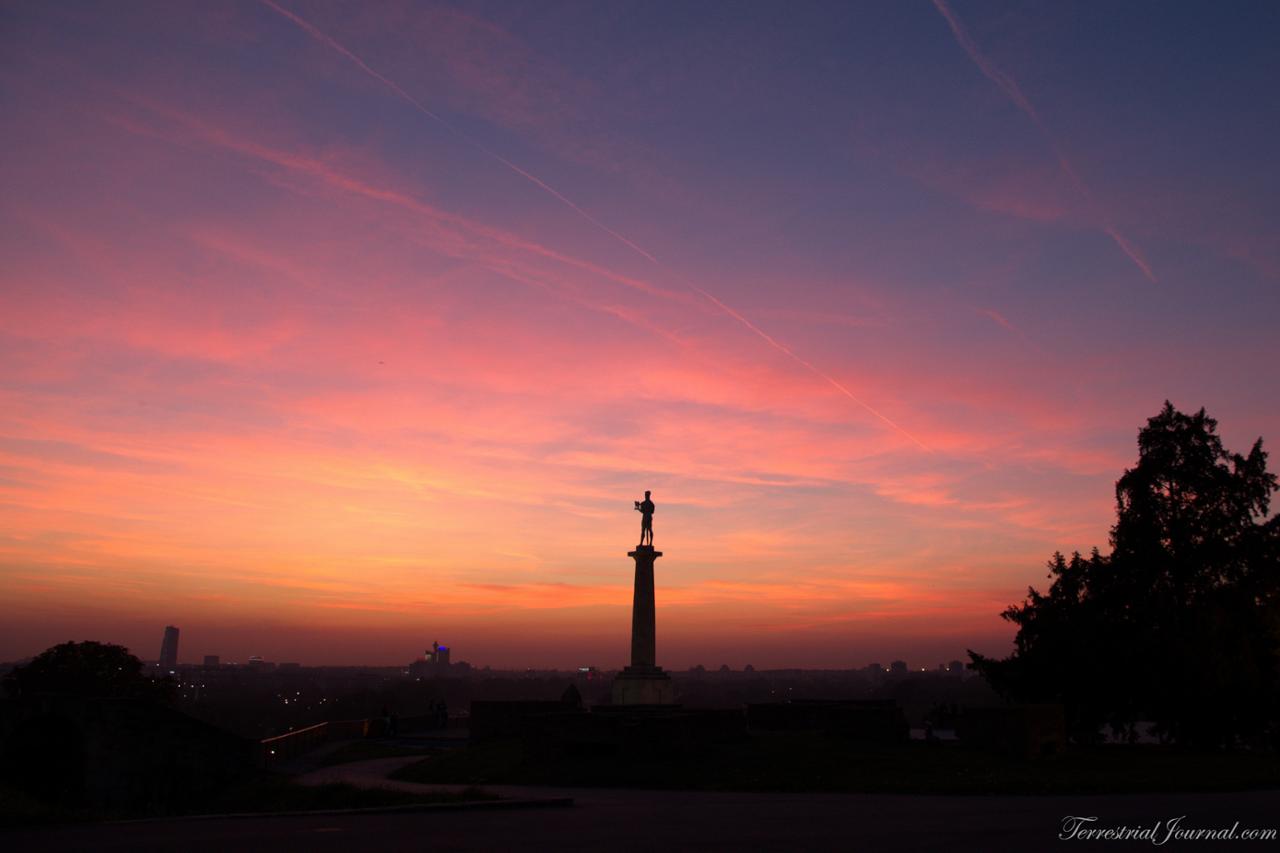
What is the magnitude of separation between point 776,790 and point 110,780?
1852 cm

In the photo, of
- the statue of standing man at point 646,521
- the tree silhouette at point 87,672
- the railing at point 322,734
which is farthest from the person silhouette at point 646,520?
the tree silhouette at point 87,672

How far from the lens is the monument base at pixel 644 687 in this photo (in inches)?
1337

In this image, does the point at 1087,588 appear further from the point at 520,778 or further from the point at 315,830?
the point at 315,830

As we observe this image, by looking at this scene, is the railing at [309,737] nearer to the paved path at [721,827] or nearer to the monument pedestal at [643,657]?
the monument pedestal at [643,657]

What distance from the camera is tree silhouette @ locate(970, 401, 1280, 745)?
31328 millimetres

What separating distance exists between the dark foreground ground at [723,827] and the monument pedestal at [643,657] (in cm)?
1517

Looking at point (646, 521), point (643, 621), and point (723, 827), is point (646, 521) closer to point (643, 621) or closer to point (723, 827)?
point (643, 621)

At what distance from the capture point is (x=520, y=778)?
2427 centimetres

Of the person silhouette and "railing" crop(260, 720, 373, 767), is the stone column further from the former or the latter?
"railing" crop(260, 720, 373, 767)

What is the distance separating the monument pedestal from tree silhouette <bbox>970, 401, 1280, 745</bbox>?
43.5 ft

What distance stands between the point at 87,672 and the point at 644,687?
27984 mm

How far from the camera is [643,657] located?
34.8 meters

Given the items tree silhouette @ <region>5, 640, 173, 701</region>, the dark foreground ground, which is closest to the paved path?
the dark foreground ground

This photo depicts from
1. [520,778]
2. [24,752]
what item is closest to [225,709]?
[24,752]
